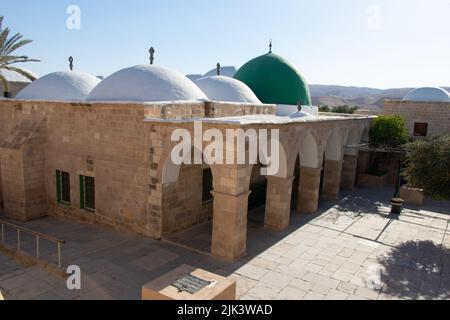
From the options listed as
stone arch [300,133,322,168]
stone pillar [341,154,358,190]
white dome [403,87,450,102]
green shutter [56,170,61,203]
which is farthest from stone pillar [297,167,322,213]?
white dome [403,87,450,102]

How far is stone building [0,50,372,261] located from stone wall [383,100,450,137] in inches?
355

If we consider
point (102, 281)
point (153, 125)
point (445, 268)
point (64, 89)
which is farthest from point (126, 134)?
point (445, 268)

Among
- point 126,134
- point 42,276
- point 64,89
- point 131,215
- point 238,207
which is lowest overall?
point 42,276

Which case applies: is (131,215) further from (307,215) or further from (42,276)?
(307,215)

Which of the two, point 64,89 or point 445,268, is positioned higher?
point 64,89

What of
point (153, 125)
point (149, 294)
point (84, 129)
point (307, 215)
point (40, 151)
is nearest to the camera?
point (149, 294)

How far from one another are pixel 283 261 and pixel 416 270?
274cm

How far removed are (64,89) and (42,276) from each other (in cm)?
658

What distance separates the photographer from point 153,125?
25.6 ft

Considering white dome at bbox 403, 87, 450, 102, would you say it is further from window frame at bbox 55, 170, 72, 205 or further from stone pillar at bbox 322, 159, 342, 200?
window frame at bbox 55, 170, 72, 205

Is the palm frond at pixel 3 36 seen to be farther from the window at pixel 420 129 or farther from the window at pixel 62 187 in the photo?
the window at pixel 420 129

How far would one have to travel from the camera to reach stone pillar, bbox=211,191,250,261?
7156 mm

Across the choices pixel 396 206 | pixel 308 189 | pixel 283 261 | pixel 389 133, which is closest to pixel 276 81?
pixel 308 189

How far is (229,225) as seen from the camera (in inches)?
285
